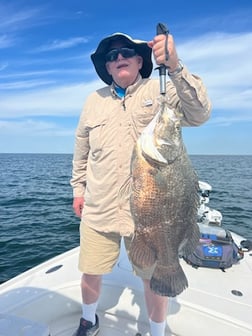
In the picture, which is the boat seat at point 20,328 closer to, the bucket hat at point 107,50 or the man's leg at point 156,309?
the man's leg at point 156,309

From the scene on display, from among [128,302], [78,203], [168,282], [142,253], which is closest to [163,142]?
[142,253]

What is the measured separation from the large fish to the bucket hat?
31.2 inches

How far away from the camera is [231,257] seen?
3734 mm

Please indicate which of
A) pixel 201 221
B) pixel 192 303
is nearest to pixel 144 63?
Result: pixel 192 303

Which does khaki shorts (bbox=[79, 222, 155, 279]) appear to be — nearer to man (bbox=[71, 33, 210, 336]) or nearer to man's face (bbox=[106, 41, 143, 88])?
man (bbox=[71, 33, 210, 336])

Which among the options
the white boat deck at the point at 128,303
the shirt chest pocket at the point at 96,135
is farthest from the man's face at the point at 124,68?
the white boat deck at the point at 128,303

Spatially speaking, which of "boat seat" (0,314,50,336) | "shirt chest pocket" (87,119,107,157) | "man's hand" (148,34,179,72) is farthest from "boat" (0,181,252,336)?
"man's hand" (148,34,179,72)

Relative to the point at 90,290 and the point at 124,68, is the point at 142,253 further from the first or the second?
the point at 124,68

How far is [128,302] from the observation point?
10.6 ft

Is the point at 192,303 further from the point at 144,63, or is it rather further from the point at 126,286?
the point at 144,63

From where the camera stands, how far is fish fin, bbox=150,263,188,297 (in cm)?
187

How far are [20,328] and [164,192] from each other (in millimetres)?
1400

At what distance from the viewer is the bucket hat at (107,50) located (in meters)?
2.30

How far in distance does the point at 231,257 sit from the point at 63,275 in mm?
2052
